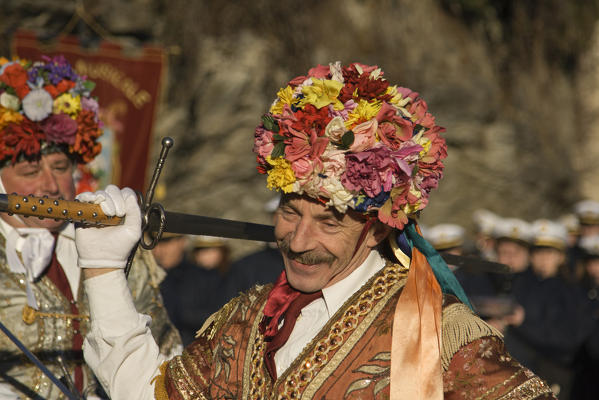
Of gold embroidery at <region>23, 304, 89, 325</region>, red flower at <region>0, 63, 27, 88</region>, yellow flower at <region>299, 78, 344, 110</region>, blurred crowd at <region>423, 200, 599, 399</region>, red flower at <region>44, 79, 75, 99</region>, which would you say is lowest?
blurred crowd at <region>423, 200, 599, 399</region>

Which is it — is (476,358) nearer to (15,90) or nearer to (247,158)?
(15,90)

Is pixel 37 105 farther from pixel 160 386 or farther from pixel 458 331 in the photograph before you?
pixel 458 331

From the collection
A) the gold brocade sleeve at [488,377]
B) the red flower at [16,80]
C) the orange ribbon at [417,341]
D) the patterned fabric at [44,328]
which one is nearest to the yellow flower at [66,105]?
the red flower at [16,80]

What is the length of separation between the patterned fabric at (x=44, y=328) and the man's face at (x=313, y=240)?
3.62ft

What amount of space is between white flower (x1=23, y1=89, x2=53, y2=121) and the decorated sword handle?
138cm

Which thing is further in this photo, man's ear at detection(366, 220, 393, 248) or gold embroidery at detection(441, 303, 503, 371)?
man's ear at detection(366, 220, 393, 248)

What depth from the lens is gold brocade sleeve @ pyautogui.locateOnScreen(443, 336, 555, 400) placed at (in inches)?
98.4

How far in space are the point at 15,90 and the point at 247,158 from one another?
6378 millimetres

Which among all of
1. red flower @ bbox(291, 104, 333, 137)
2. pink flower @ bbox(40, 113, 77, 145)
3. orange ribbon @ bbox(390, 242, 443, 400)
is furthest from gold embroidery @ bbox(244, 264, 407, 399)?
pink flower @ bbox(40, 113, 77, 145)

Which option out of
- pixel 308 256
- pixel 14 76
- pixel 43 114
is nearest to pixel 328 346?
pixel 308 256

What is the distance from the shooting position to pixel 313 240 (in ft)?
9.07

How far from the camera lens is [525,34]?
480 inches

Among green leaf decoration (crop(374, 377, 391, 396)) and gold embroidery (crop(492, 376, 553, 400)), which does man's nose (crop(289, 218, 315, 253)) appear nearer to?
green leaf decoration (crop(374, 377, 391, 396))

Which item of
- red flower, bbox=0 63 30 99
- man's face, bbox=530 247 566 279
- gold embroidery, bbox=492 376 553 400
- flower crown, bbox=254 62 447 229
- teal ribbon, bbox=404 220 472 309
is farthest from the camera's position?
man's face, bbox=530 247 566 279
